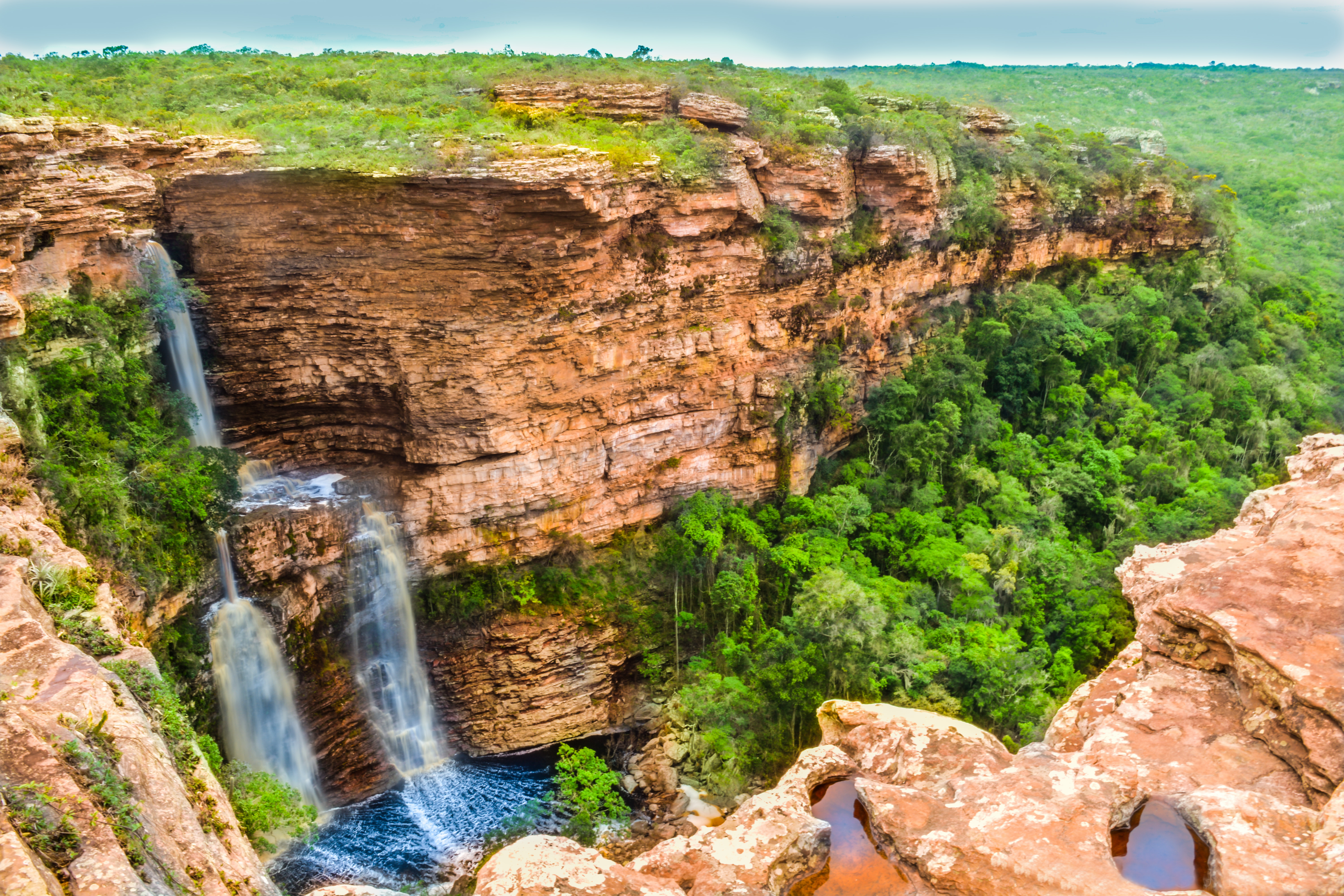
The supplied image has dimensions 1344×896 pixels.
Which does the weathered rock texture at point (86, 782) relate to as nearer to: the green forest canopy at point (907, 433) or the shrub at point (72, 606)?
the shrub at point (72, 606)

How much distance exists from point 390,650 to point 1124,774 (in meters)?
15.8

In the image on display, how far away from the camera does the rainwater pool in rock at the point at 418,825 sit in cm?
1611

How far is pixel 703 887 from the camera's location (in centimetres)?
795

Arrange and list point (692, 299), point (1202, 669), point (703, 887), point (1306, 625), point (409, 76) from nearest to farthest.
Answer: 1. point (703, 887)
2. point (1306, 625)
3. point (1202, 669)
4. point (692, 299)
5. point (409, 76)

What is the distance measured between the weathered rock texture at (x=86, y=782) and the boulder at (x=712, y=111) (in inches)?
708

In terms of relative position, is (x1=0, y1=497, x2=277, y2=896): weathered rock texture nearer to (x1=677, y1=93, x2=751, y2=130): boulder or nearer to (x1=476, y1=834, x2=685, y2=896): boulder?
(x1=476, y1=834, x2=685, y2=896): boulder

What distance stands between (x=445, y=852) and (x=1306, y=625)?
15.0m

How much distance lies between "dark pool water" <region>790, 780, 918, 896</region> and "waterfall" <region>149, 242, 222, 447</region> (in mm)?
14463

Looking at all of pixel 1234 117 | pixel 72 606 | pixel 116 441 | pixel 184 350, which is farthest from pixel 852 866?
pixel 1234 117

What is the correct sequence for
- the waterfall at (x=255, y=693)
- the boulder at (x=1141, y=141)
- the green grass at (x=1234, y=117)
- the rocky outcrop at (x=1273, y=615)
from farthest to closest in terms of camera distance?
the green grass at (x=1234, y=117) → the boulder at (x=1141, y=141) → the waterfall at (x=255, y=693) → the rocky outcrop at (x=1273, y=615)

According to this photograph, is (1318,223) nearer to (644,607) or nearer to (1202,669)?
(644,607)

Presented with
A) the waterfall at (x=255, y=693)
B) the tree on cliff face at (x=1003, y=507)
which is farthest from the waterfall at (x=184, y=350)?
the tree on cliff face at (x=1003, y=507)

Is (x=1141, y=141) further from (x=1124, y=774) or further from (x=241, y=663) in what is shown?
(x=241, y=663)

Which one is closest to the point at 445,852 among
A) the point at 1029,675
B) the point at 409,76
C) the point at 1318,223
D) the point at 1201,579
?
the point at 1029,675
